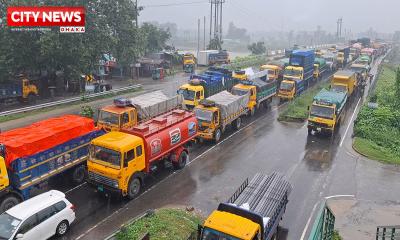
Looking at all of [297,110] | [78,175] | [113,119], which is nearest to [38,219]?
[78,175]

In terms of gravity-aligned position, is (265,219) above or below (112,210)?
above

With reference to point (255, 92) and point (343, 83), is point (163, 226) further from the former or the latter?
point (343, 83)

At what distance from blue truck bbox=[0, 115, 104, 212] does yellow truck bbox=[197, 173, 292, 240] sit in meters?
8.98

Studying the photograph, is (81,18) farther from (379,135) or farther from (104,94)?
(379,135)

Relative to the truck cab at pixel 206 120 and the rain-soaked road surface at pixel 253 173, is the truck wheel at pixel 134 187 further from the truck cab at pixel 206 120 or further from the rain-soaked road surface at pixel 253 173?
the truck cab at pixel 206 120

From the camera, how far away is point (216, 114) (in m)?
28.0

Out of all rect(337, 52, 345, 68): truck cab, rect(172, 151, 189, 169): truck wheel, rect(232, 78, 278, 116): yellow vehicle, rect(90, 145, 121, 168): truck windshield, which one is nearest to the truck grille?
rect(90, 145, 121, 168): truck windshield

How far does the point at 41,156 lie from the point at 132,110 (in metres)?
8.94

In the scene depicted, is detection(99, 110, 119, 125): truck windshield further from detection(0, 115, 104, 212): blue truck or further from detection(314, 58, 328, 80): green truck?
detection(314, 58, 328, 80): green truck

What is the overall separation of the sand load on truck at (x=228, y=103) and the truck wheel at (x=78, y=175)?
1144cm

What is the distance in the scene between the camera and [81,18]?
4128 centimetres

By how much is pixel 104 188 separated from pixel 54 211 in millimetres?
3150

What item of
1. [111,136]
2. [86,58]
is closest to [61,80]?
[86,58]

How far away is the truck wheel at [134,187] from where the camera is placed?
19.0 metres
